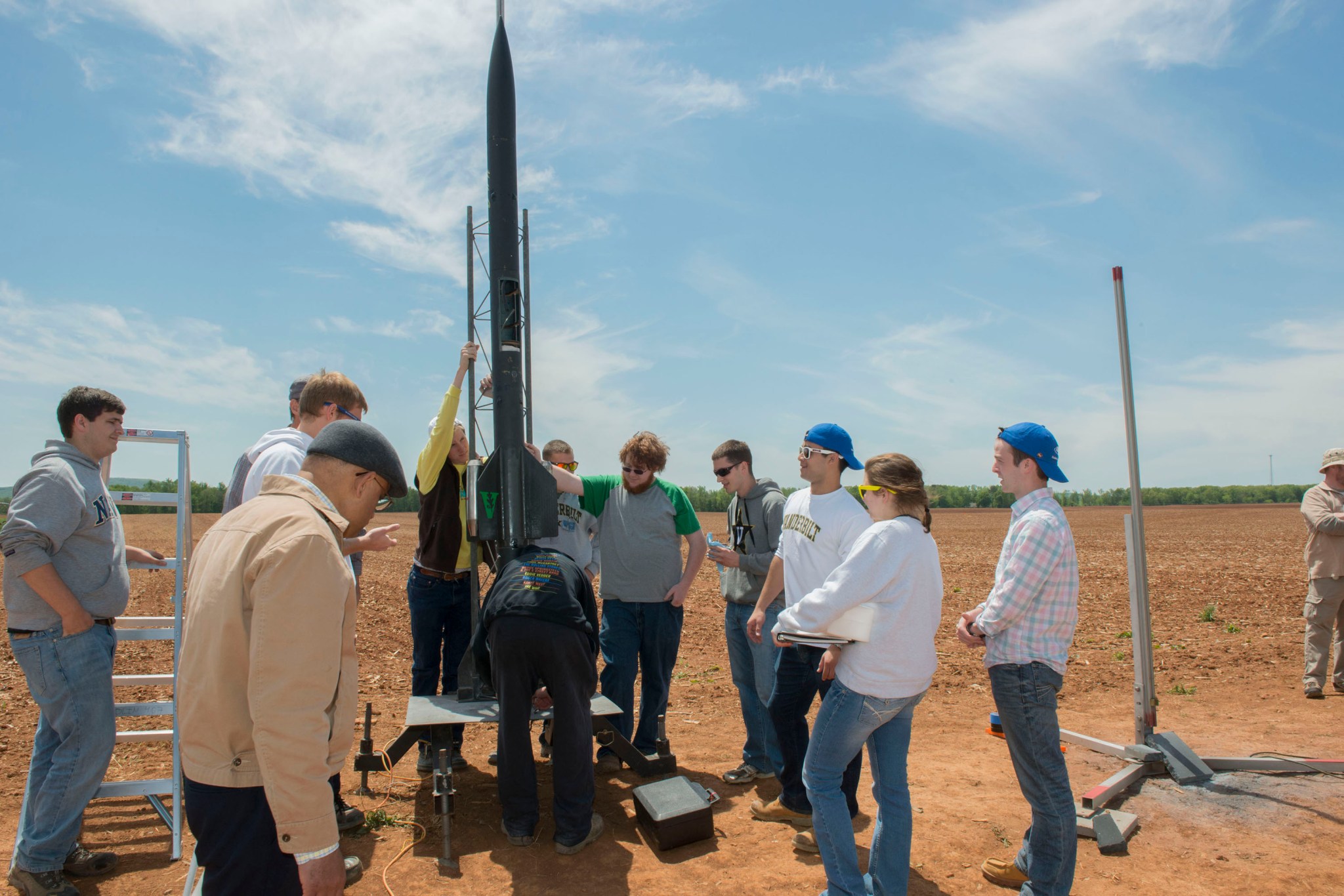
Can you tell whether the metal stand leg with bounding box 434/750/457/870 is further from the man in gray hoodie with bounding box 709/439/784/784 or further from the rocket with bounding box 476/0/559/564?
the man in gray hoodie with bounding box 709/439/784/784

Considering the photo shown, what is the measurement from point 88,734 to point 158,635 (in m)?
0.77

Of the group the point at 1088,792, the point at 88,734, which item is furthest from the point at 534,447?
the point at 1088,792

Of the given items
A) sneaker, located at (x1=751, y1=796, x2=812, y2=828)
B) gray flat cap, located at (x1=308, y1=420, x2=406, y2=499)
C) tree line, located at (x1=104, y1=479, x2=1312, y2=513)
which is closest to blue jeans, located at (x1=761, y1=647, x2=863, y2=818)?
sneaker, located at (x1=751, y1=796, x2=812, y2=828)

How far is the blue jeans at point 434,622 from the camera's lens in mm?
5676

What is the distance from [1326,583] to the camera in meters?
7.94

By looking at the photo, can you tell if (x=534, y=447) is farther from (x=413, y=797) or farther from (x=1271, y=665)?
(x=1271, y=665)

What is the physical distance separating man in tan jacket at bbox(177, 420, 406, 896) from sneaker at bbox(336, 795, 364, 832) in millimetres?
2596

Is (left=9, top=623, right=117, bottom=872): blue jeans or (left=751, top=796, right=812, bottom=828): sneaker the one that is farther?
(left=751, top=796, right=812, bottom=828): sneaker

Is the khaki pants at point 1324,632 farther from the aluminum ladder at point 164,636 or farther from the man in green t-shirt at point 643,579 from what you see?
the aluminum ladder at point 164,636

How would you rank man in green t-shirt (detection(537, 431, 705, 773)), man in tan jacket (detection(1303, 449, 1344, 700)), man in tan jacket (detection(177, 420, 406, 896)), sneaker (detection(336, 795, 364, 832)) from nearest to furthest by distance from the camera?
1. man in tan jacket (detection(177, 420, 406, 896))
2. sneaker (detection(336, 795, 364, 832))
3. man in green t-shirt (detection(537, 431, 705, 773))
4. man in tan jacket (detection(1303, 449, 1344, 700))

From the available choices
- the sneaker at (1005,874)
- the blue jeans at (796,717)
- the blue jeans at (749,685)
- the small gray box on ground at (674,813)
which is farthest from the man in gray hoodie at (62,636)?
the sneaker at (1005,874)

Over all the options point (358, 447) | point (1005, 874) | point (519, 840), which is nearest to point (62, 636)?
point (519, 840)

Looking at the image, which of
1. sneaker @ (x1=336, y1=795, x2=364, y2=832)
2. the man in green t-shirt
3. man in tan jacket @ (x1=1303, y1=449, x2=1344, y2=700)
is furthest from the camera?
man in tan jacket @ (x1=1303, y1=449, x2=1344, y2=700)

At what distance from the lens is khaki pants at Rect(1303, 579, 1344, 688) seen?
7898mm
